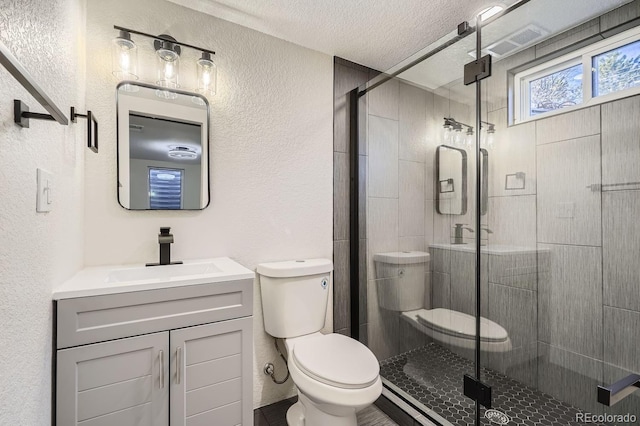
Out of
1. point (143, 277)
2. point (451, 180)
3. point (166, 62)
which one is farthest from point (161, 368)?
point (451, 180)

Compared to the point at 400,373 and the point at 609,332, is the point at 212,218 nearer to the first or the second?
the point at 400,373

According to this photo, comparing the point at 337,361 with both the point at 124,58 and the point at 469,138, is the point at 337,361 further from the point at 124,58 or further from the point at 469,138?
the point at 124,58

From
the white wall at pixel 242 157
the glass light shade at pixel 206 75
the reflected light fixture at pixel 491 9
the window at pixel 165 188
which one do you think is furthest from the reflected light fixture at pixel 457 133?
the window at pixel 165 188

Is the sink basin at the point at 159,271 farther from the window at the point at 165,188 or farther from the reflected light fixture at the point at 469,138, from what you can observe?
the reflected light fixture at the point at 469,138

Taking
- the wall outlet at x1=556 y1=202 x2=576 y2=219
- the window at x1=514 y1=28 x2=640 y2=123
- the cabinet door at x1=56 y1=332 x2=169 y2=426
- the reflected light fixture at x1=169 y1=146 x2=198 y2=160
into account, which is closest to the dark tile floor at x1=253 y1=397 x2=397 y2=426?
the cabinet door at x1=56 y1=332 x2=169 y2=426

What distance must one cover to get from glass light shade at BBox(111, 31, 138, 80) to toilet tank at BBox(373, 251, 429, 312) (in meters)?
1.81

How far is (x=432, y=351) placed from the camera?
1722 millimetres

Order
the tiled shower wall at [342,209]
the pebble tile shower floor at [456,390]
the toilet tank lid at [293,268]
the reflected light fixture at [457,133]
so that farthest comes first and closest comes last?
the tiled shower wall at [342,209], the toilet tank lid at [293,268], the reflected light fixture at [457,133], the pebble tile shower floor at [456,390]

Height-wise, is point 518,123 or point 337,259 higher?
point 518,123

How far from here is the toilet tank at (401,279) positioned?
182 cm

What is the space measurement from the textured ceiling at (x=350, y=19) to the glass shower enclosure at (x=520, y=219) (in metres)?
0.20

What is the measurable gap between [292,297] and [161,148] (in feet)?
3.63

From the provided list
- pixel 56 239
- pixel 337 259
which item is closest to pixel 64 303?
pixel 56 239

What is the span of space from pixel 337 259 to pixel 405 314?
23.4 inches
